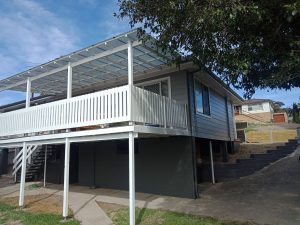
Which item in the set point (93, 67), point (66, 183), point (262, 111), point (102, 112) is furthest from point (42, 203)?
point (262, 111)

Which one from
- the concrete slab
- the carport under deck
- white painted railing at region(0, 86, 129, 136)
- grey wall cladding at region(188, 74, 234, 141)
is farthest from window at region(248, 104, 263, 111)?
white painted railing at region(0, 86, 129, 136)

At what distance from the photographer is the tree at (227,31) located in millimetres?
5543

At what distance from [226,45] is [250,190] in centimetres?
745

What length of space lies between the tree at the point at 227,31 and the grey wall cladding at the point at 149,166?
5.51m

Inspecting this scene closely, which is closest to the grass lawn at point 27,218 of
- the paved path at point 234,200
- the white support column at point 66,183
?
the white support column at point 66,183

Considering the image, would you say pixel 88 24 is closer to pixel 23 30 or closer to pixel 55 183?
pixel 23 30

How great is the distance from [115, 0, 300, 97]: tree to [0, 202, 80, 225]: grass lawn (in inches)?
233

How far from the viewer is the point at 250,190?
11.5 meters

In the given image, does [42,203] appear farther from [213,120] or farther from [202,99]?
[213,120]

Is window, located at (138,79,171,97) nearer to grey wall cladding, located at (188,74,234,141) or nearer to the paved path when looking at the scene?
grey wall cladding, located at (188,74,234,141)

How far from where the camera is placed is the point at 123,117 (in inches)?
318

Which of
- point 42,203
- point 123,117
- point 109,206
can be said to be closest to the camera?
point 123,117

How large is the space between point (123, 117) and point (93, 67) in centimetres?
407

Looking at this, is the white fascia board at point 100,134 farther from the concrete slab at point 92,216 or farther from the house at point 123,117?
the concrete slab at point 92,216
